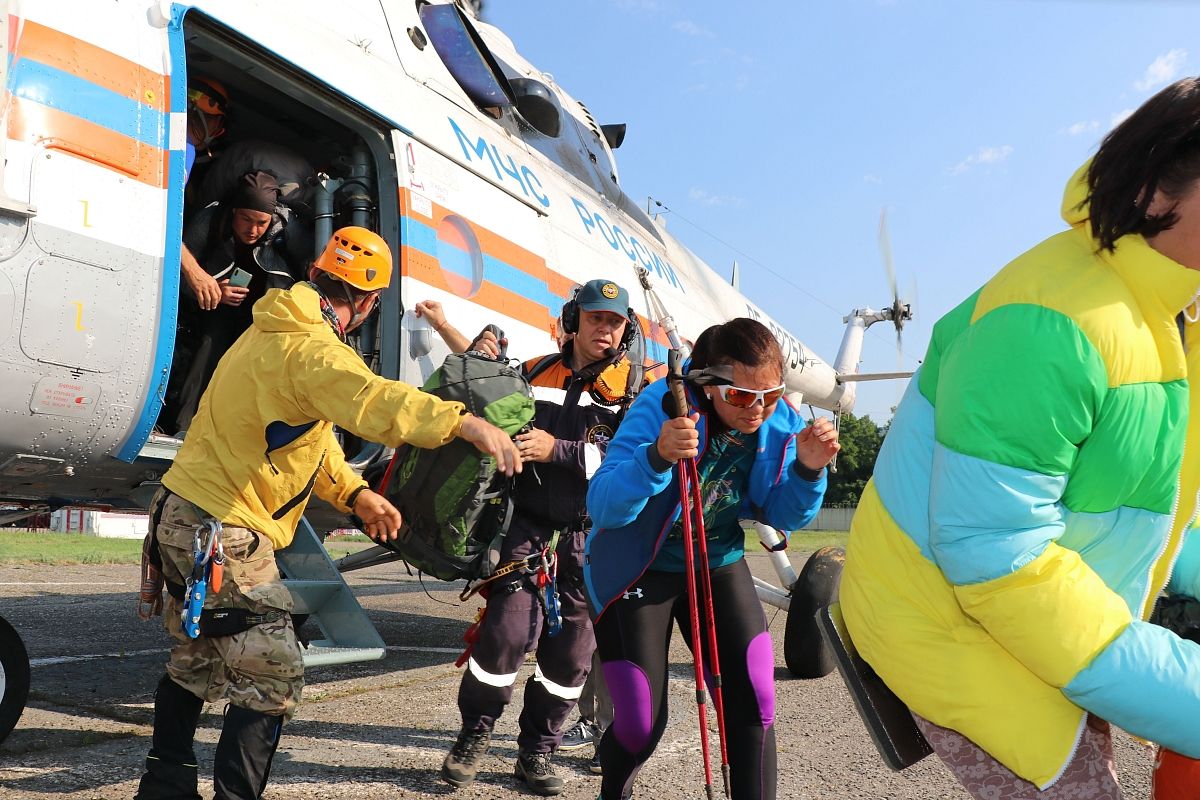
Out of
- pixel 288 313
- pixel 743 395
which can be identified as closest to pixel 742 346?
pixel 743 395

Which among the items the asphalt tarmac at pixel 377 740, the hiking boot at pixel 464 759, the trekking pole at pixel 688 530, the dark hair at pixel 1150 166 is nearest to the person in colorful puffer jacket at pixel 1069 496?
the dark hair at pixel 1150 166

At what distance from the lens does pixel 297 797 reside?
3.15 meters

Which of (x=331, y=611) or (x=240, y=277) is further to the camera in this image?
(x=240, y=277)

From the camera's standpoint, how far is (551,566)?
12.5 feet

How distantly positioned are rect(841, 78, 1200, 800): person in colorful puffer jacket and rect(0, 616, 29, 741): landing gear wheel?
329 centimetres

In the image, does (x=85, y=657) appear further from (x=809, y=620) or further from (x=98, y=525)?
(x=98, y=525)

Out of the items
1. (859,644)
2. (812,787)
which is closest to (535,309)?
(812,787)

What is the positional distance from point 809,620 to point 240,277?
389 centimetres

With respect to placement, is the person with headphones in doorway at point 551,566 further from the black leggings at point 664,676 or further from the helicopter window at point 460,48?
the helicopter window at point 460,48

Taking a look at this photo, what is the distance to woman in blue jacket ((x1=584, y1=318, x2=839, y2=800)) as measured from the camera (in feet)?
8.48

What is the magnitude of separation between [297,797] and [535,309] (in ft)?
11.2

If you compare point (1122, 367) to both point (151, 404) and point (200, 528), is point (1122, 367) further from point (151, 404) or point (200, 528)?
point (151, 404)

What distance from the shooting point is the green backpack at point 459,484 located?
3.49m

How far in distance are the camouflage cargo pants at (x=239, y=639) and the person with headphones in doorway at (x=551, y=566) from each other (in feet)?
3.28
